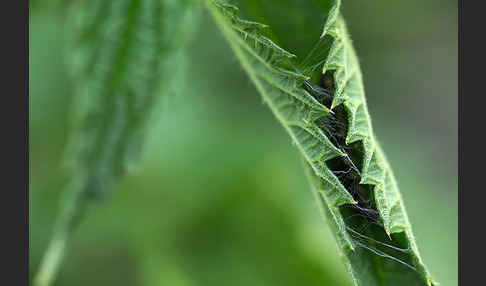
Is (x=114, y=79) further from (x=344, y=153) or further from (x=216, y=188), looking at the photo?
(x=216, y=188)

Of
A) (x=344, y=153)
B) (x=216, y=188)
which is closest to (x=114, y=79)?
(x=344, y=153)

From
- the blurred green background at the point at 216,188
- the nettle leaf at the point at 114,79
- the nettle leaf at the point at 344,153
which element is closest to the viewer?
the nettle leaf at the point at 344,153

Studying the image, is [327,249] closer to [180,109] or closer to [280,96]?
[180,109]

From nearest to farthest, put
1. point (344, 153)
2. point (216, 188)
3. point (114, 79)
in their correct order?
point (344, 153)
point (114, 79)
point (216, 188)

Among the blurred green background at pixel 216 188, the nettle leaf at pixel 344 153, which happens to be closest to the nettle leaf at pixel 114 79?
the nettle leaf at pixel 344 153

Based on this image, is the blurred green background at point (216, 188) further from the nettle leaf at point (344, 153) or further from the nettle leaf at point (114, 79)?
the nettle leaf at point (344, 153)

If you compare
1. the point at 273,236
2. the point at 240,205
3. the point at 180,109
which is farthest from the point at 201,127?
the point at 273,236

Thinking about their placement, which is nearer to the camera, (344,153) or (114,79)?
(344,153)
